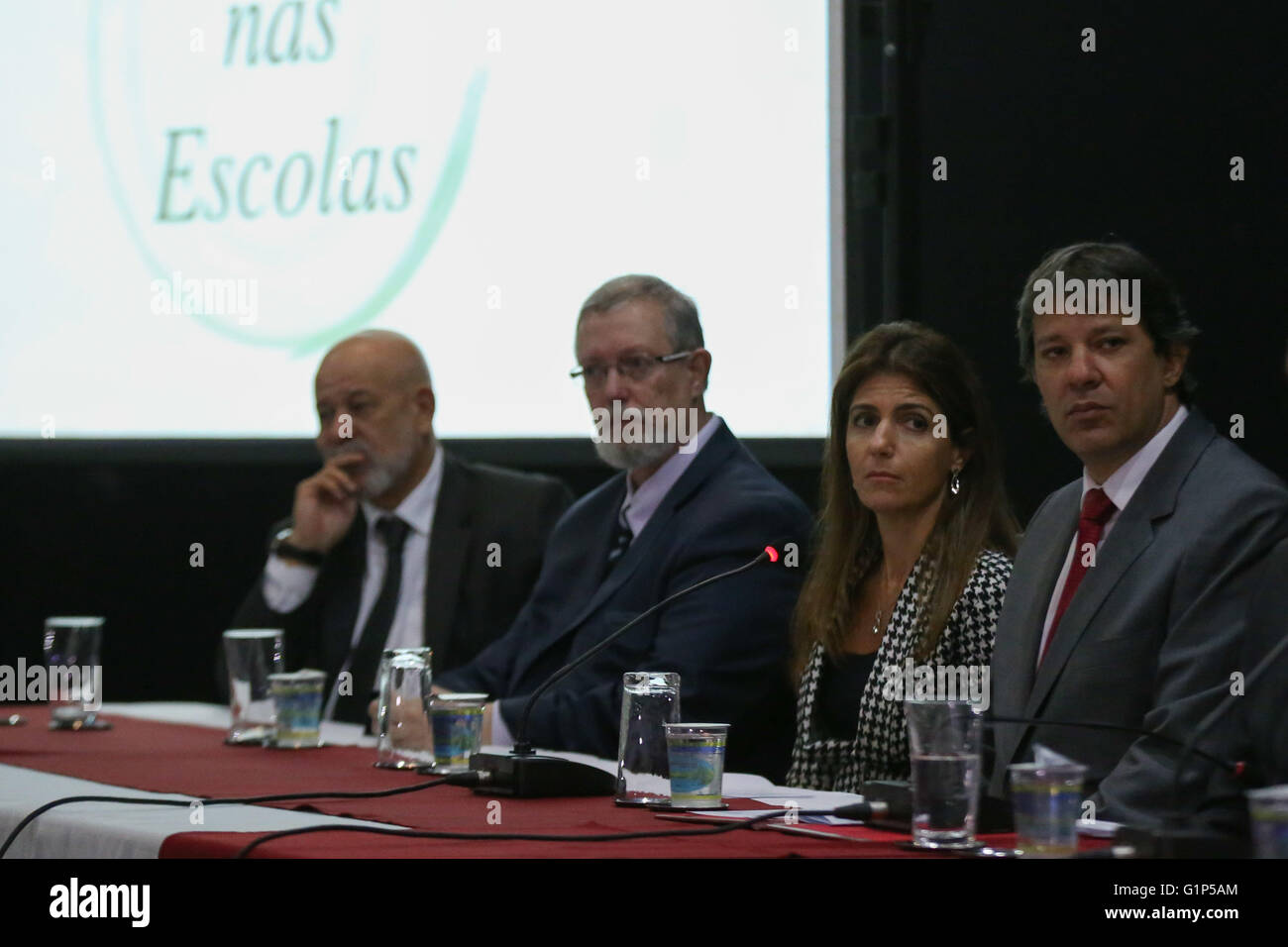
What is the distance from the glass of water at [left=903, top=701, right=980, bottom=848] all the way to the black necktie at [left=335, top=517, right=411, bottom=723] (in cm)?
196

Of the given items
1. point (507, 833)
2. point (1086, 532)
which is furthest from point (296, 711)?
point (1086, 532)

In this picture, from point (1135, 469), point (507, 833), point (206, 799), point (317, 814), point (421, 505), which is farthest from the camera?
point (421, 505)

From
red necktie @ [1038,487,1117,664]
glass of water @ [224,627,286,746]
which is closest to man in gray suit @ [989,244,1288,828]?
red necktie @ [1038,487,1117,664]

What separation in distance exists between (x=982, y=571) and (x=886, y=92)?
4.19ft

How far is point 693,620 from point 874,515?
1.17 feet

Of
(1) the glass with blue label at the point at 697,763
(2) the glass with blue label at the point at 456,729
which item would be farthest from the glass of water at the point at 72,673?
(1) the glass with blue label at the point at 697,763

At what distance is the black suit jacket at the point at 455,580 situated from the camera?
3.56 m

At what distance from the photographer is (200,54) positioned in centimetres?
412

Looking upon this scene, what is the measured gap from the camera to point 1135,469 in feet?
7.62

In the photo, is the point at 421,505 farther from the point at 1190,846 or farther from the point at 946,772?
the point at 1190,846

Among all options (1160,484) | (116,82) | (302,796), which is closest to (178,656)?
(116,82)

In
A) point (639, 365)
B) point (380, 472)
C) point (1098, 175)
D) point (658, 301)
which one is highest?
point (1098, 175)

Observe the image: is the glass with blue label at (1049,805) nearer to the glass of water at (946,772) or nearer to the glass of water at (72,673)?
the glass of water at (946,772)
